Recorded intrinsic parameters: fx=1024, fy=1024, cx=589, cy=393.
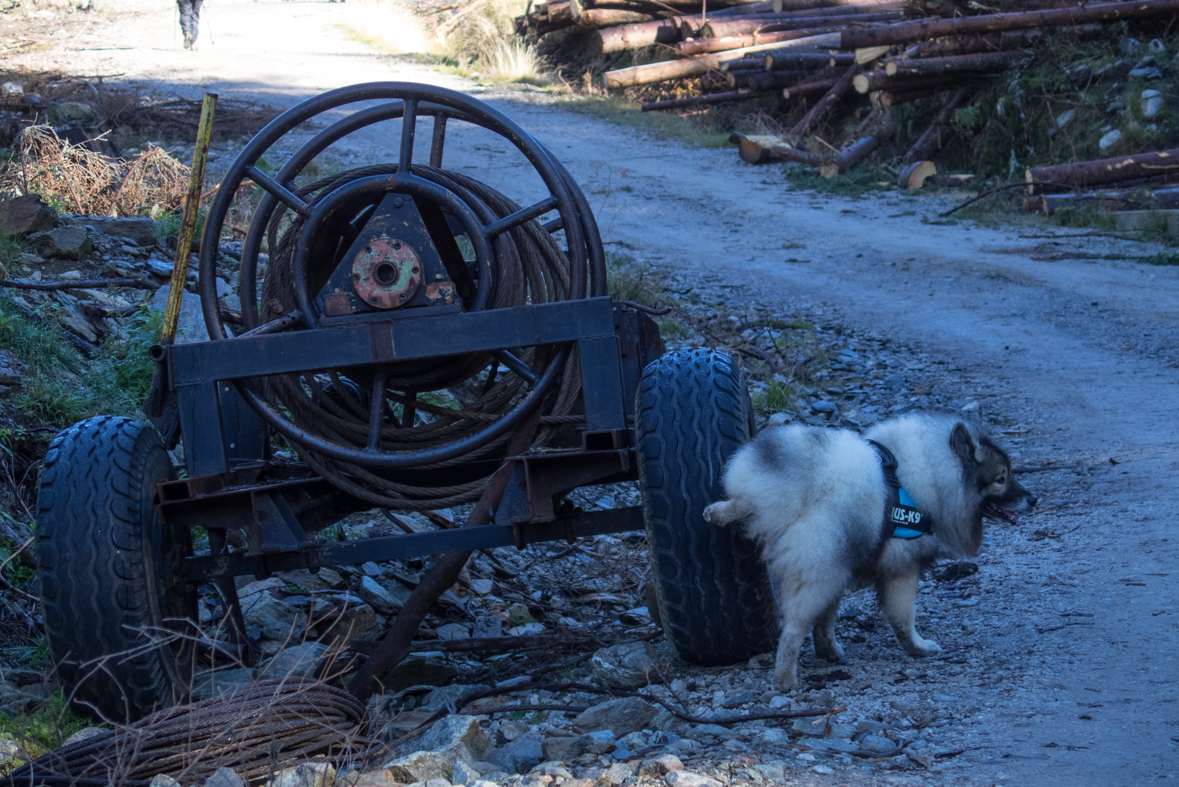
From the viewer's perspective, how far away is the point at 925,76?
14141 mm

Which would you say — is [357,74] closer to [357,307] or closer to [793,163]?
[793,163]

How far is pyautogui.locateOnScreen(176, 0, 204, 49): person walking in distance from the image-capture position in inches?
860

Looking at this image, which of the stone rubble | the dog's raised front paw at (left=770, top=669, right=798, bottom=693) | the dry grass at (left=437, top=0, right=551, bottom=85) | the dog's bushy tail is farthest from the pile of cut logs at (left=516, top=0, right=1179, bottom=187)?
the dog's raised front paw at (left=770, top=669, right=798, bottom=693)

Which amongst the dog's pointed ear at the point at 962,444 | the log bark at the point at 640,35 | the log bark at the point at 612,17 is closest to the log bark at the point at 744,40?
the log bark at the point at 640,35

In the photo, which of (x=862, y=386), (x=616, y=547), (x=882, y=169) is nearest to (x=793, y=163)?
(x=882, y=169)

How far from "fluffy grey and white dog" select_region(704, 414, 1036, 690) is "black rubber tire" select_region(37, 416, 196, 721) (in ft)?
5.70

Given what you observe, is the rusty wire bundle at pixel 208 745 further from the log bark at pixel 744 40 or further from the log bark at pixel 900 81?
the log bark at pixel 744 40

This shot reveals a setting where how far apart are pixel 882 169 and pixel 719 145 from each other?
Result: 116 inches

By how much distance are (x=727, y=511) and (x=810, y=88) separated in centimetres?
1484

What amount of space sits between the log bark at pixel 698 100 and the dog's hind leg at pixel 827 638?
49.2 feet

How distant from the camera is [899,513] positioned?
10.9ft

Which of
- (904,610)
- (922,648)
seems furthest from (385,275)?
(922,648)

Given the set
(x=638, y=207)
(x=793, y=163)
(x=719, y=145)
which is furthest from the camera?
(x=719, y=145)

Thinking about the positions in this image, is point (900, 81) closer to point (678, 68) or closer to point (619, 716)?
point (678, 68)
